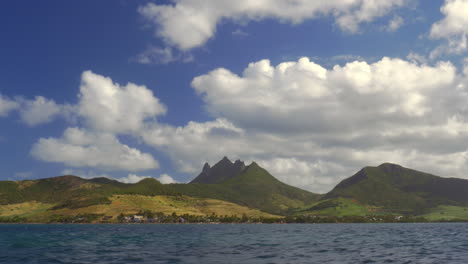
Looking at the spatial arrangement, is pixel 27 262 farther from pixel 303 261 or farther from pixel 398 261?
pixel 398 261

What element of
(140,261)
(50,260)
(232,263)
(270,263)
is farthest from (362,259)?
(50,260)

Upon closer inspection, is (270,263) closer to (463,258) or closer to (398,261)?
(398,261)

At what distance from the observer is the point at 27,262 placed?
6216 centimetres

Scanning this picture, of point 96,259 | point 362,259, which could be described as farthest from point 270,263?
point 96,259

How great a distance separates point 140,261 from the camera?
60750 mm

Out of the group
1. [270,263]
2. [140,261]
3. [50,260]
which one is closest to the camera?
[270,263]

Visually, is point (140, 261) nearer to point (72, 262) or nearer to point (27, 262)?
point (72, 262)

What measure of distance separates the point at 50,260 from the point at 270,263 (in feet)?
122

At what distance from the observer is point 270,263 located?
56656mm

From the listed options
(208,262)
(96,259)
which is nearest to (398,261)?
(208,262)

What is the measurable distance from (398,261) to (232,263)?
25.4m

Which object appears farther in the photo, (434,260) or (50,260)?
(50,260)

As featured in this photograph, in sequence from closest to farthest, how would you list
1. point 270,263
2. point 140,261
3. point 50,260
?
point 270,263 → point 140,261 → point 50,260

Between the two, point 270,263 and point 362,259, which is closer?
point 270,263
